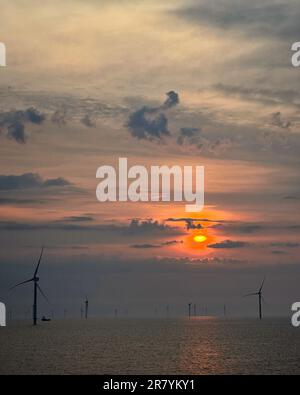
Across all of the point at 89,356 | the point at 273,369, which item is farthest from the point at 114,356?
the point at 273,369

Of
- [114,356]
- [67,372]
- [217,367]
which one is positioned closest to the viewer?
[67,372]
